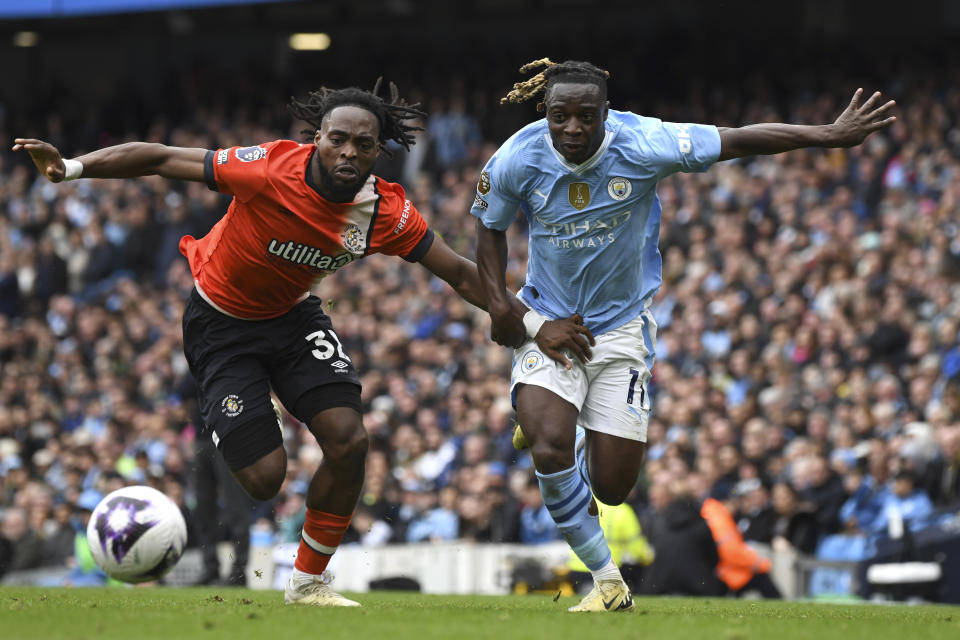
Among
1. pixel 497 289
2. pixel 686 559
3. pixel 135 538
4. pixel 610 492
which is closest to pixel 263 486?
pixel 135 538

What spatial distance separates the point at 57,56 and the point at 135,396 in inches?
560

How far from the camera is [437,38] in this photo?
27328 mm

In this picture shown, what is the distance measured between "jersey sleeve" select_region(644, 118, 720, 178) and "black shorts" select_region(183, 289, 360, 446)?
2.04 m

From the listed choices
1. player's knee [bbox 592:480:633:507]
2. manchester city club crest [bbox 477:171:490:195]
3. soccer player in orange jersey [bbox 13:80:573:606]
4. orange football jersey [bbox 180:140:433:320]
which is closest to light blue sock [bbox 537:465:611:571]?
player's knee [bbox 592:480:633:507]

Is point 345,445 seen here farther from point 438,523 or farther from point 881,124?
point 438,523

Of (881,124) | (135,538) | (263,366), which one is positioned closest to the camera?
(881,124)

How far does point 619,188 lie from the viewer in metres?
7.16

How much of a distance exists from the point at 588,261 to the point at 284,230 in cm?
166

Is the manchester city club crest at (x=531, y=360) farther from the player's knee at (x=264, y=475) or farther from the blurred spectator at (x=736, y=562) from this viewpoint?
the blurred spectator at (x=736, y=562)

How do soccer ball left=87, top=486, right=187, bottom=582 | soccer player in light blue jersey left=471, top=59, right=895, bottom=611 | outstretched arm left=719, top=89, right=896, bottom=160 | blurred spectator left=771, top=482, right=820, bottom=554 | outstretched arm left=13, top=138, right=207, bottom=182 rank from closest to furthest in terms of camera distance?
outstretched arm left=13, top=138, right=207, bottom=182 < outstretched arm left=719, top=89, right=896, bottom=160 < soccer player in light blue jersey left=471, top=59, right=895, bottom=611 < soccer ball left=87, top=486, right=187, bottom=582 < blurred spectator left=771, top=482, right=820, bottom=554

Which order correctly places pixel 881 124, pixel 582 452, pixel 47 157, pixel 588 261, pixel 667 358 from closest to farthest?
pixel 47 157 < pixel 881 124 < pixel 588 261 < pixel 582 452 < pixel 667 358

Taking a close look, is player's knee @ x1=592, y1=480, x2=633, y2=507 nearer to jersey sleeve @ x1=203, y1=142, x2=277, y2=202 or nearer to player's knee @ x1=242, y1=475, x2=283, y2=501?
player's knee @ x1=242, y1=475, x2=283, y2=501

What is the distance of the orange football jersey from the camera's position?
704 centimetres

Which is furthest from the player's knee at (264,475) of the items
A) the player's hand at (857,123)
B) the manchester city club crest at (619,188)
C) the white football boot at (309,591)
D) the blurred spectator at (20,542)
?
the blurred spectator at (20,542)
